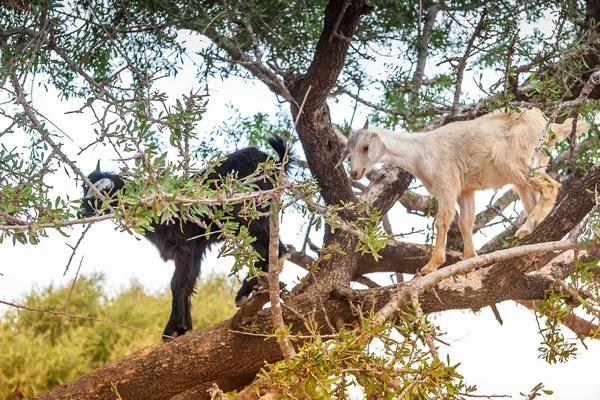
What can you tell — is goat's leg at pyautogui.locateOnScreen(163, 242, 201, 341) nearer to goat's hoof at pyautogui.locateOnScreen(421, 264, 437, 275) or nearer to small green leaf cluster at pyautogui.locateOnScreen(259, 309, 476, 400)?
goat's hoof at pyautogui.locateOnScreen(421, 264, 437, 275)

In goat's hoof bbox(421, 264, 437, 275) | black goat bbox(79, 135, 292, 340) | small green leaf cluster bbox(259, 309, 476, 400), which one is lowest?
small green leaf cluster bbox(259, 309, 476, 400)

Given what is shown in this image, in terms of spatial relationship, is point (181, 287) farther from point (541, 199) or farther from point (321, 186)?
point (541, 199)

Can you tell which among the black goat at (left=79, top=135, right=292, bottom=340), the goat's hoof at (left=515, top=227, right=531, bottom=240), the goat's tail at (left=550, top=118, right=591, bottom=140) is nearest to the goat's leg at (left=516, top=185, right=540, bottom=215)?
the goat's hoof at (left=515, top=227, right=531, bottom=240)

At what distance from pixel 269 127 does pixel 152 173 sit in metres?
3.04

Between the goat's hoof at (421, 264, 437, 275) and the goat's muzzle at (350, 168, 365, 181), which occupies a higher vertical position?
the goat's muzzle at (350, 168, 365, 181)

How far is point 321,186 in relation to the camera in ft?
12.7

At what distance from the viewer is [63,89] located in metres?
3.60

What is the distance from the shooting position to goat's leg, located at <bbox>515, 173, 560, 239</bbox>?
3186 millimetres

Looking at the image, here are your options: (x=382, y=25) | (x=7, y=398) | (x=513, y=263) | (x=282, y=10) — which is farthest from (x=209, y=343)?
(x=7, y=398)

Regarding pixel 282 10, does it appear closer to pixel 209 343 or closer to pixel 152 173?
pixel 209 343

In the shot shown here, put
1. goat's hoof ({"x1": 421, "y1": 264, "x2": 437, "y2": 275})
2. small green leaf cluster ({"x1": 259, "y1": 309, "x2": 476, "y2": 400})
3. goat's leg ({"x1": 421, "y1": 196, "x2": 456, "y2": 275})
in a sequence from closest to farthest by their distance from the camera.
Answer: small green leaf cluster ({"x1": 259, "y1": 309, "x2": 476, "y2": 400}), goat's hoof ({"x1": 421, "y1": 264, "x2": 437, "y2": 275}), goat's leg ({"x1": 421, "y1": 196, "x2": 456, "y2": 275})

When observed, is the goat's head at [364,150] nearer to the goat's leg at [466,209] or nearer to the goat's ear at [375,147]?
the goat's ear at [375,147]

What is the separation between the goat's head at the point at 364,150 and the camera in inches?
130

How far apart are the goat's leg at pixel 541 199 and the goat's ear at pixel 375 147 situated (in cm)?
68
